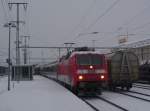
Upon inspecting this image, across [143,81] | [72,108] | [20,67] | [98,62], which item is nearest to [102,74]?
[98,62]

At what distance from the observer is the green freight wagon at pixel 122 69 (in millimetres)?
28092

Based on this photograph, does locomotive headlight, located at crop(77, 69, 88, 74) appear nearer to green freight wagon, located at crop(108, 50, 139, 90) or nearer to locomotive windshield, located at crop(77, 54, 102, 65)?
locomotive windshield, located at crop(77, 54, 102, 65)

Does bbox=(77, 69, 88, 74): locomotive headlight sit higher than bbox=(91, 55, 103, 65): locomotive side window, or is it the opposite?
bbox=(91, 55, 103, 65): locomotive side window

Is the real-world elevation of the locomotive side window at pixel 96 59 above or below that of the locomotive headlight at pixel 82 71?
above

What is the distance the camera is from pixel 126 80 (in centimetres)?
2806

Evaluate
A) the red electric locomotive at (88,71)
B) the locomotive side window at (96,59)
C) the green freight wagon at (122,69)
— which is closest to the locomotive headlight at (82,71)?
the red electric locomotive at (88,71)

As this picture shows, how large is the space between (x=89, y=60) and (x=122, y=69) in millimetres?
4546

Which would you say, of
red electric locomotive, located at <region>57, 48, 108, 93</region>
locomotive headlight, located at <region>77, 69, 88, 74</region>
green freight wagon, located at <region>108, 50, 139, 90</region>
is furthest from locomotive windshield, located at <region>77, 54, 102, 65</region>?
green freight wagon, located at <region>108, 50, 139, 90</region>

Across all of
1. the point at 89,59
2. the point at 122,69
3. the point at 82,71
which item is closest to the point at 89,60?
the point at 89,59

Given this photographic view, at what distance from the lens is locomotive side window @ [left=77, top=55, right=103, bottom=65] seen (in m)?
24.5

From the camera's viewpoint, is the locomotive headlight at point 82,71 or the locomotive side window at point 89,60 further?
the locomotive side window at point 89,60

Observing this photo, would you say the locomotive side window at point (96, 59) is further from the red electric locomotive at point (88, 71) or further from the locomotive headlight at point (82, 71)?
the locomotive headlight at point (82, 71)

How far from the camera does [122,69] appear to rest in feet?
93.0

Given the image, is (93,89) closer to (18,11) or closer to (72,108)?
(72,108)
